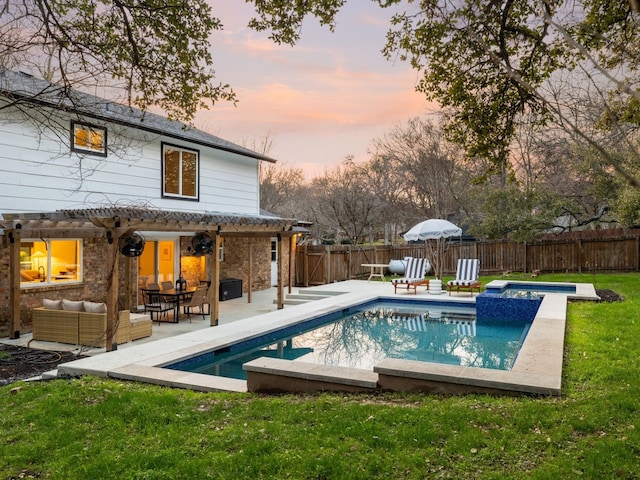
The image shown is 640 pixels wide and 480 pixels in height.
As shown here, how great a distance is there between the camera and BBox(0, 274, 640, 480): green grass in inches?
144

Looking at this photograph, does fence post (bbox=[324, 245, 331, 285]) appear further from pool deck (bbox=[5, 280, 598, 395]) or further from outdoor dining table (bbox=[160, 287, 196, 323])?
pool deck (bbox=[5, 280, 598, 395])

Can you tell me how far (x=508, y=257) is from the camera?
2150 centimetres

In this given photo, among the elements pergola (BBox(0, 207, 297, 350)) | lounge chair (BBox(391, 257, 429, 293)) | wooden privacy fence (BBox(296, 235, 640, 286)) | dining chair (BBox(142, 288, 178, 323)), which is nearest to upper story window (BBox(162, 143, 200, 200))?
dining chair (BBox(142, 288, 178, 323))

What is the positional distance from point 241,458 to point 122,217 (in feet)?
18.4

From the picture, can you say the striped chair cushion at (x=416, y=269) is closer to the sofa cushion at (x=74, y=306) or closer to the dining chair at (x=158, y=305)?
the dining chair at (x=158, y=305)

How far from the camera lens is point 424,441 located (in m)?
4.03

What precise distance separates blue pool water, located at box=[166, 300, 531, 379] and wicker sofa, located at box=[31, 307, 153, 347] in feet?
6.57

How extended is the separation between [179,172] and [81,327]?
5.87 metres

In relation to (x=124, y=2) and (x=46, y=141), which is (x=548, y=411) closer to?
(x=124, y=2)

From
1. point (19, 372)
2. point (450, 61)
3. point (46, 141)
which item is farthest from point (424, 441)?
point (46, 141)

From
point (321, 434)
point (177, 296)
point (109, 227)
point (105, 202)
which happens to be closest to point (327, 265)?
point (177, 296)

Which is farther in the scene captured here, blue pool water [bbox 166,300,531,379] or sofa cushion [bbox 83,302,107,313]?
sofa cushion [bbox 83,302,107,313]

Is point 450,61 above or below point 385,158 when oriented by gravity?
below

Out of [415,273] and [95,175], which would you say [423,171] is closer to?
[415,273]
